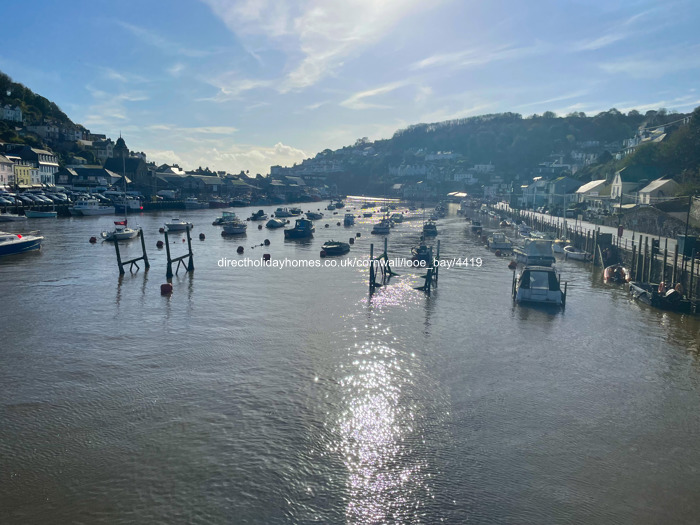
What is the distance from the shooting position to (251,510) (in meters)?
12.7

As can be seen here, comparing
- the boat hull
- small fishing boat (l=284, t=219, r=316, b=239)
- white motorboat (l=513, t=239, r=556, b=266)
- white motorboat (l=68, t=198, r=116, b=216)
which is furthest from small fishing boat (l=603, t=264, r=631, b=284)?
white motorboat (l=68, t=198, r=116, b=216)

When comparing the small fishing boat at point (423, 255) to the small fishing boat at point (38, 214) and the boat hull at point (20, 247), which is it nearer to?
the boat hull at point (20, 247)

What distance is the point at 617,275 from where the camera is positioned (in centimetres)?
4366

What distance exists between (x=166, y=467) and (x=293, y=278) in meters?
29.6

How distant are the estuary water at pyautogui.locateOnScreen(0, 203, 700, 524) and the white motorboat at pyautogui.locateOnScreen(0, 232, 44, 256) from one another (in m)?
19.3

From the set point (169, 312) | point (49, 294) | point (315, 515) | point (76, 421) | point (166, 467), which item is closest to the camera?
point (315, 515)

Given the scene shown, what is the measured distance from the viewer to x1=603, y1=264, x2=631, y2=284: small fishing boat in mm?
43094

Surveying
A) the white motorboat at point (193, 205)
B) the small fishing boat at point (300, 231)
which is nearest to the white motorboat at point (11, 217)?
the white motorboat at point (193, 205)

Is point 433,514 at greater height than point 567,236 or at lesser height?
lesser

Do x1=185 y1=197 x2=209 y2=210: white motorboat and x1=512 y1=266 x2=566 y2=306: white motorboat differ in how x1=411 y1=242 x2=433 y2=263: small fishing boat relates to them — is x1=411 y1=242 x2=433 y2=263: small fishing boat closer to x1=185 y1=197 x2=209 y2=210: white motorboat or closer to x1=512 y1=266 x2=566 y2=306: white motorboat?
x1=512 y1=266 x2=566 y2=306: white motorboat

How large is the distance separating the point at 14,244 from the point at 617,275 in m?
60.8

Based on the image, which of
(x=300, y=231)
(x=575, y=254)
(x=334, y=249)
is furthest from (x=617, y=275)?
(x=300, y=231)

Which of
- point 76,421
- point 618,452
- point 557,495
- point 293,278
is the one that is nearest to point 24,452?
point 76,421

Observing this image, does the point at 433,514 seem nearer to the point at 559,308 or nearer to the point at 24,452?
the point at 24,452
